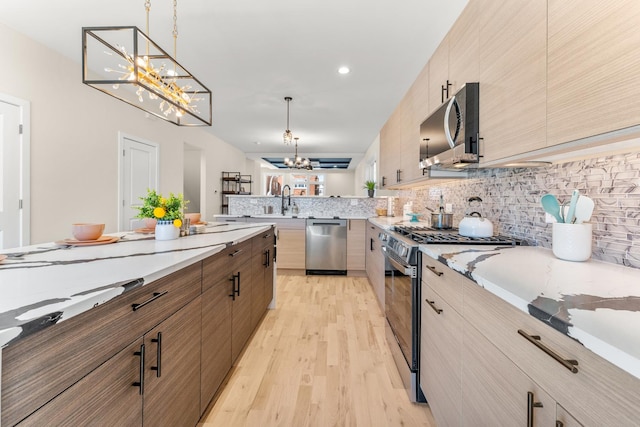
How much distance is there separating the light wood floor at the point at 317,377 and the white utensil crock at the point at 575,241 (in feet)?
3.44

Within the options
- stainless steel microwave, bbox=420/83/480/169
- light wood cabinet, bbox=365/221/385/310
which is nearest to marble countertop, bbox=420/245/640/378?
stainless steel microwave, bbox=420/83/480/169

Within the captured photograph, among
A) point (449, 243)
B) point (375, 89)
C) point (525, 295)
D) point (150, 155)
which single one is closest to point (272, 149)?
point (150, 155)

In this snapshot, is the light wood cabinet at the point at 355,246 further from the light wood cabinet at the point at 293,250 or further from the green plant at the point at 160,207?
the green plant at the point at 160,207

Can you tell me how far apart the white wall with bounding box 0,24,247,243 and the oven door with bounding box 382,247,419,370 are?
11.0 feet

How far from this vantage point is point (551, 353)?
63cm

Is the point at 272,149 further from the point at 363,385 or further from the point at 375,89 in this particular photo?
the point at 363,385

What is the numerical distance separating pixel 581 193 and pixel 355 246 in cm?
335

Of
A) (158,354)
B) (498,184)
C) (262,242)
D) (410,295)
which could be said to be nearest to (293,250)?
(262,242)

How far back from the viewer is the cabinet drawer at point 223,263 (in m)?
1.45

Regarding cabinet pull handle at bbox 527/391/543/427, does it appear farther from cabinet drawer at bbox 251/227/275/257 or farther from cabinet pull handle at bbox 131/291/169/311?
cabinet drawer at bbox 251/227/275/257

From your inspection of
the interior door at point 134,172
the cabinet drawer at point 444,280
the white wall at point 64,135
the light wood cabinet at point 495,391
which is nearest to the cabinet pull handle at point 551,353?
the light wood cabinet at point 495,391

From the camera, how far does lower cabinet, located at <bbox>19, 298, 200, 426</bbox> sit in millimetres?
699

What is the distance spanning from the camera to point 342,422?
4.96 feet

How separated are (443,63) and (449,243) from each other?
57.8 inches
